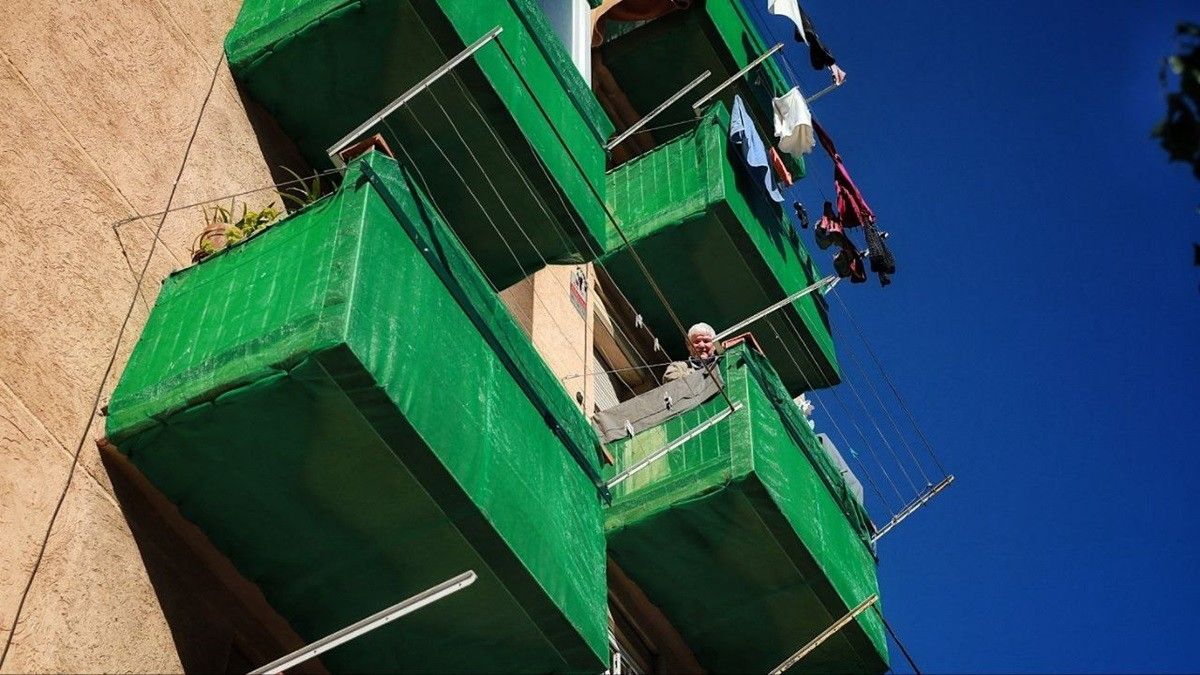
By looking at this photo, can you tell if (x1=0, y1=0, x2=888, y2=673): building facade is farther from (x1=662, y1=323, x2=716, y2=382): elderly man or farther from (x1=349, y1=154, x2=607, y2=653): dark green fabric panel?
(x1=662, y1=323, x2=716, y2=382): elderly man

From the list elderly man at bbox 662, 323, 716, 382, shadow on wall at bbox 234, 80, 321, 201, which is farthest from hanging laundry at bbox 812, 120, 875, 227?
shadow on wall at bbox 234, 80, 321, 201

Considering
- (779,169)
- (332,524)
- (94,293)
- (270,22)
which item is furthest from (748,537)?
(779,169)

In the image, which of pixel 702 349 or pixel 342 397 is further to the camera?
pixel 702 349

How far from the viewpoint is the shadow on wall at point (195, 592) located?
8.66 m

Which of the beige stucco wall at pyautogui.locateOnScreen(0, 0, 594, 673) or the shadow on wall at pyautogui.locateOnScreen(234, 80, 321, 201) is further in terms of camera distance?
the shadow on wall at pyautogui.locateOnScreen(234, 80, 321, 201)

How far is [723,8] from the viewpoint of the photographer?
19.3m

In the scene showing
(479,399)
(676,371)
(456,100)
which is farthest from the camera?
(676,371)

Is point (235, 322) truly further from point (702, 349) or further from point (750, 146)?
point (750, 146)

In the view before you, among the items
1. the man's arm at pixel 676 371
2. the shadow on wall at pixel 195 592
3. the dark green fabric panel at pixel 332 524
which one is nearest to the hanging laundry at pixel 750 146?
the man's arm at pixel 676 371

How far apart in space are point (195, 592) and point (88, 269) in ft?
6.15

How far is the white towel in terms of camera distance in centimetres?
1948

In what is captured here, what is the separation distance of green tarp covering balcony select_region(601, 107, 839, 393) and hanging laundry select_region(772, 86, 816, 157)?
3.12 feet

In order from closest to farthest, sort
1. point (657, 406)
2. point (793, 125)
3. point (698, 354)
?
point (657, 406), point (698, 354), point (793, 125)

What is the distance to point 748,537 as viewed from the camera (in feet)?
42.5
